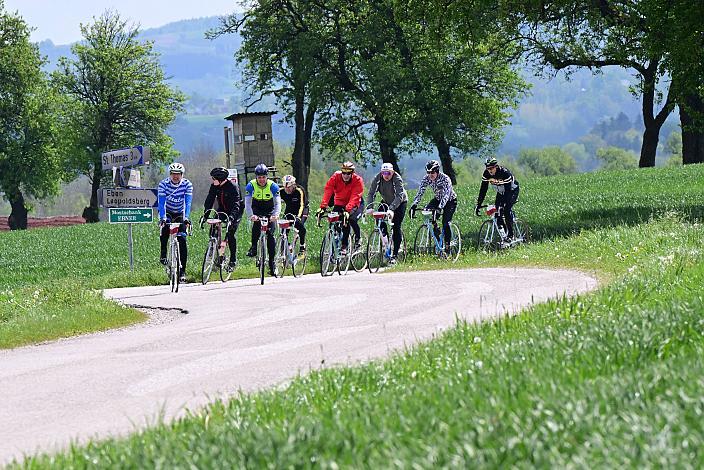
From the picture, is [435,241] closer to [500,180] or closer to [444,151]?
[500,180]

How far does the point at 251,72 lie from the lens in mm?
64062

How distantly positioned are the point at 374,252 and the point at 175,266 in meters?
4.50

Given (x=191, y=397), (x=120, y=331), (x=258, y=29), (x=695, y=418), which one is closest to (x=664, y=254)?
(x=120, y=331)

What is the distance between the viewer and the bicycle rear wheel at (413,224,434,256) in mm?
23328

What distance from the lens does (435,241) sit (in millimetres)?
23203

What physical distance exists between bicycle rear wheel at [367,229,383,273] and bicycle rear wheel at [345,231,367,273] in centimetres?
14

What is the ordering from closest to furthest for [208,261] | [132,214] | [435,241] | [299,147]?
[208,261], [132,214], [435,241], [299,147]

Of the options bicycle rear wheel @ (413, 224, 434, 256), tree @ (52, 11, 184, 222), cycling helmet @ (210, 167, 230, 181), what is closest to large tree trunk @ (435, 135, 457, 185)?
tree @ (52, 11, 184, 222)

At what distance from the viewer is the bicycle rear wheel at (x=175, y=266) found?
19.2m

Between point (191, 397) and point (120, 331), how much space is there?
5362 mm

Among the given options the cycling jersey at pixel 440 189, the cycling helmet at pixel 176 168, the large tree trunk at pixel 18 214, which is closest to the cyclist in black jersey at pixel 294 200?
the cycling jersey at pixel 440 189

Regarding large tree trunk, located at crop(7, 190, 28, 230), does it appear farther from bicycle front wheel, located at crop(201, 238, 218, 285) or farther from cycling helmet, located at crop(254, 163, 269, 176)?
cycling helmet, located at crop(254, 163, 269, 176)

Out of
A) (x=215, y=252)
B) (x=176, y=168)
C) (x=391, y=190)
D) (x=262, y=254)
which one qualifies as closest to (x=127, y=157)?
(x=176, y=168)

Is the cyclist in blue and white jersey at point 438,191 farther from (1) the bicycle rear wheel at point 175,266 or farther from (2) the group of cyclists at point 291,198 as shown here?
(1) the bicycle rear wheel at point 175,266
